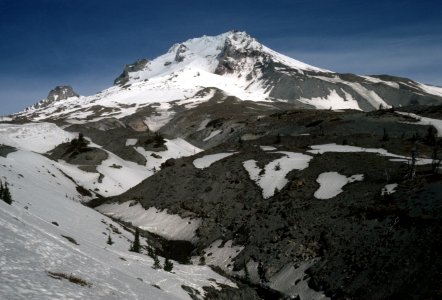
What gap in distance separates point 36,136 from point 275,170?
214ft

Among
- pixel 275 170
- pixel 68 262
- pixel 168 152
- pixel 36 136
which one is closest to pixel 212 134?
pixel 168 152

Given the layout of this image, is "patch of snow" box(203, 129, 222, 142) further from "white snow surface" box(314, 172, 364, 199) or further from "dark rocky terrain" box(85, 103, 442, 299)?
"white snow surface" box(314, 172, 364, 199)

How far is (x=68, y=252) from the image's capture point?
17.4 m

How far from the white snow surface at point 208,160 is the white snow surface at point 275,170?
19.7ft

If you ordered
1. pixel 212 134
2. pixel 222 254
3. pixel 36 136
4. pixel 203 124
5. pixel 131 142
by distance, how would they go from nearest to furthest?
pixel 222 254 < pixel 131 142 < pixel 36 136 < pixel 212 134 < pixel 203 124

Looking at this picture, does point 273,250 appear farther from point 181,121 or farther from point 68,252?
point 181,121

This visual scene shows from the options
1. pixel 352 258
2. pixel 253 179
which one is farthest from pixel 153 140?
pixel 352 258

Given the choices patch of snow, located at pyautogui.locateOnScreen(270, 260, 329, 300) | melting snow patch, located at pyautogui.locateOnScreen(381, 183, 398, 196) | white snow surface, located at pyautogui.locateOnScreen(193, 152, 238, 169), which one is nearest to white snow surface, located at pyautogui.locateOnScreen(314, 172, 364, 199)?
melting snow patch, located at pyautogui.locateOnScreen(381, 183, 398, 196)

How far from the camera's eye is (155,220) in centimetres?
4328

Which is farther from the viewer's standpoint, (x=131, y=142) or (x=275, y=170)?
(x=131, y=142)

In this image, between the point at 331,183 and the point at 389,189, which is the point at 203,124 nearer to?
the point at 331,183

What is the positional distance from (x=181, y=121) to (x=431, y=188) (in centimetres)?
16327

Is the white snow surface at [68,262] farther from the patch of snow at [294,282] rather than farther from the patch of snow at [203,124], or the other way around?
the patch of snow at [203,124]

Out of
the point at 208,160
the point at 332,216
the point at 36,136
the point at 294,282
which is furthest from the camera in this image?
the point at 36,136
